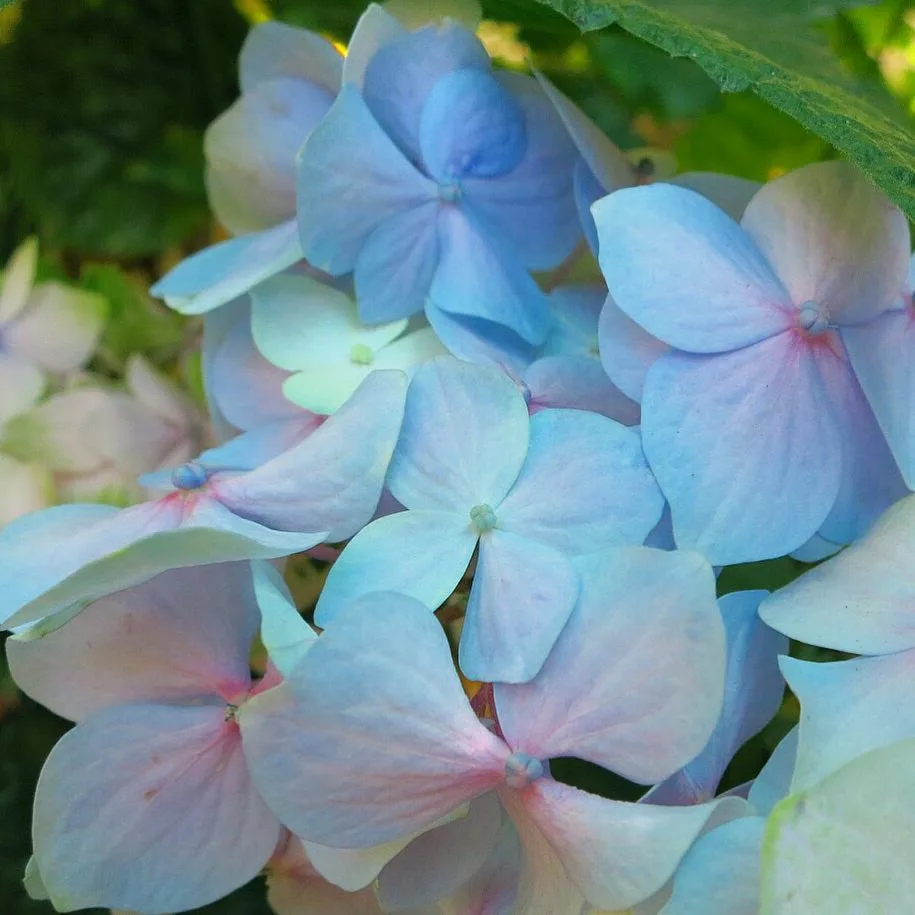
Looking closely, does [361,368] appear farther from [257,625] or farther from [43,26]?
[43,26]

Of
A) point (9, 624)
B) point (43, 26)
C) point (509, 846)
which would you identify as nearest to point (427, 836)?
point (509, 846)

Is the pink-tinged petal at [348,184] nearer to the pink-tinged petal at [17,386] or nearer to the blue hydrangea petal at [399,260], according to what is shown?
the blue hydrangea petal at [399,260]

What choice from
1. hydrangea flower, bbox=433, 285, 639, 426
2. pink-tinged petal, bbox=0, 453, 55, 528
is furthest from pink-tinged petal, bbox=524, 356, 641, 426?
pink-tinged petal, bbox=0, 453, 55, 528

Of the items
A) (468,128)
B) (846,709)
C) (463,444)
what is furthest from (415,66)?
(846,709)

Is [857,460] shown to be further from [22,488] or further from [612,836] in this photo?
[22,488]

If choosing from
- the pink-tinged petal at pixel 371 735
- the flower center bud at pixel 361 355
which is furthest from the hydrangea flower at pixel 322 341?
the pink-tinged petal at pixel 371 735

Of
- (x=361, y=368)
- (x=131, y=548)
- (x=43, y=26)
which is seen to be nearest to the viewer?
(x=131, y=548)

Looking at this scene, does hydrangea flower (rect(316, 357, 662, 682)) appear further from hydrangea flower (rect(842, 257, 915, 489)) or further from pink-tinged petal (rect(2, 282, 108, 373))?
pink-tinged petal (rect(2, 282, 108, 373))
